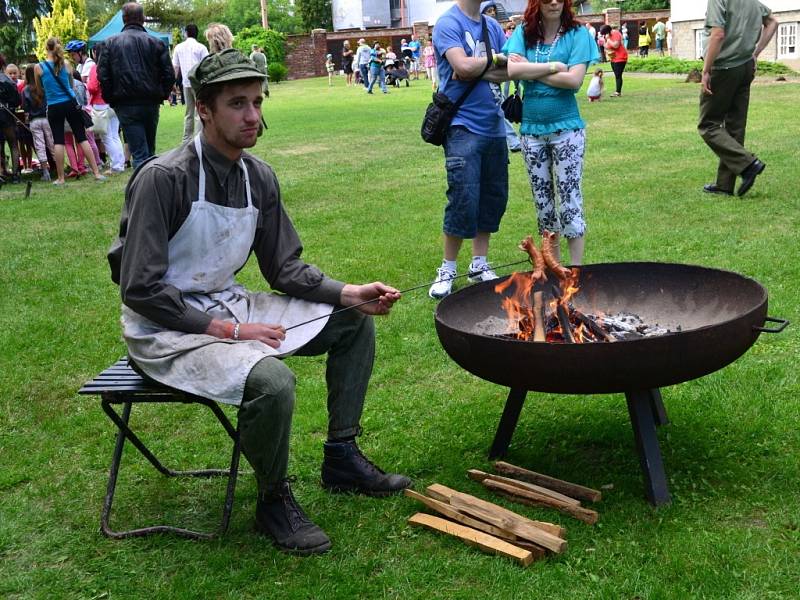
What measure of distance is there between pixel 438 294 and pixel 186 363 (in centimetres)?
333

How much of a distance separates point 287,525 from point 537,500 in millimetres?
946

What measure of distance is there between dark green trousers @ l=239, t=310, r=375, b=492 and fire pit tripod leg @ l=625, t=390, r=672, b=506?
3.41ft

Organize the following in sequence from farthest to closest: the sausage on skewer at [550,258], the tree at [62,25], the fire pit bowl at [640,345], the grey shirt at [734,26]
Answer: the tree at [62,25]
the grey shirt at [734,26]
the sausage on skewer at [550,258]
the fire pit bowl at [640,345]

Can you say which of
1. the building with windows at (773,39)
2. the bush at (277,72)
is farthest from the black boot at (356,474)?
the bush at (277,72)

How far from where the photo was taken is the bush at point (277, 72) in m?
46.2

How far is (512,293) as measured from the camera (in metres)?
4.14

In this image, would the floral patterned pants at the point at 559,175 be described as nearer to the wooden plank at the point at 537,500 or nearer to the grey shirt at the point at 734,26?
the wooden plank at the point at 537,500

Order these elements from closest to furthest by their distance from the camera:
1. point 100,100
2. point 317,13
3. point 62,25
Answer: point 100,100 < point 62,25 < point 317,13

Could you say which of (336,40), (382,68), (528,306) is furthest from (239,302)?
(336,40)

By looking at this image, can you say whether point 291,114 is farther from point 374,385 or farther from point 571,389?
point 571,389

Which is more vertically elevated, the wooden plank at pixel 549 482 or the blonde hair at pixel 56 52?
the blonde hair at pixel 56 52

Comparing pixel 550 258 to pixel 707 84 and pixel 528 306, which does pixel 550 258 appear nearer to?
pixel 528 306

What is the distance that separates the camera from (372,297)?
3.73m

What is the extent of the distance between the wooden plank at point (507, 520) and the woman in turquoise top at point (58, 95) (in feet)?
35.4
